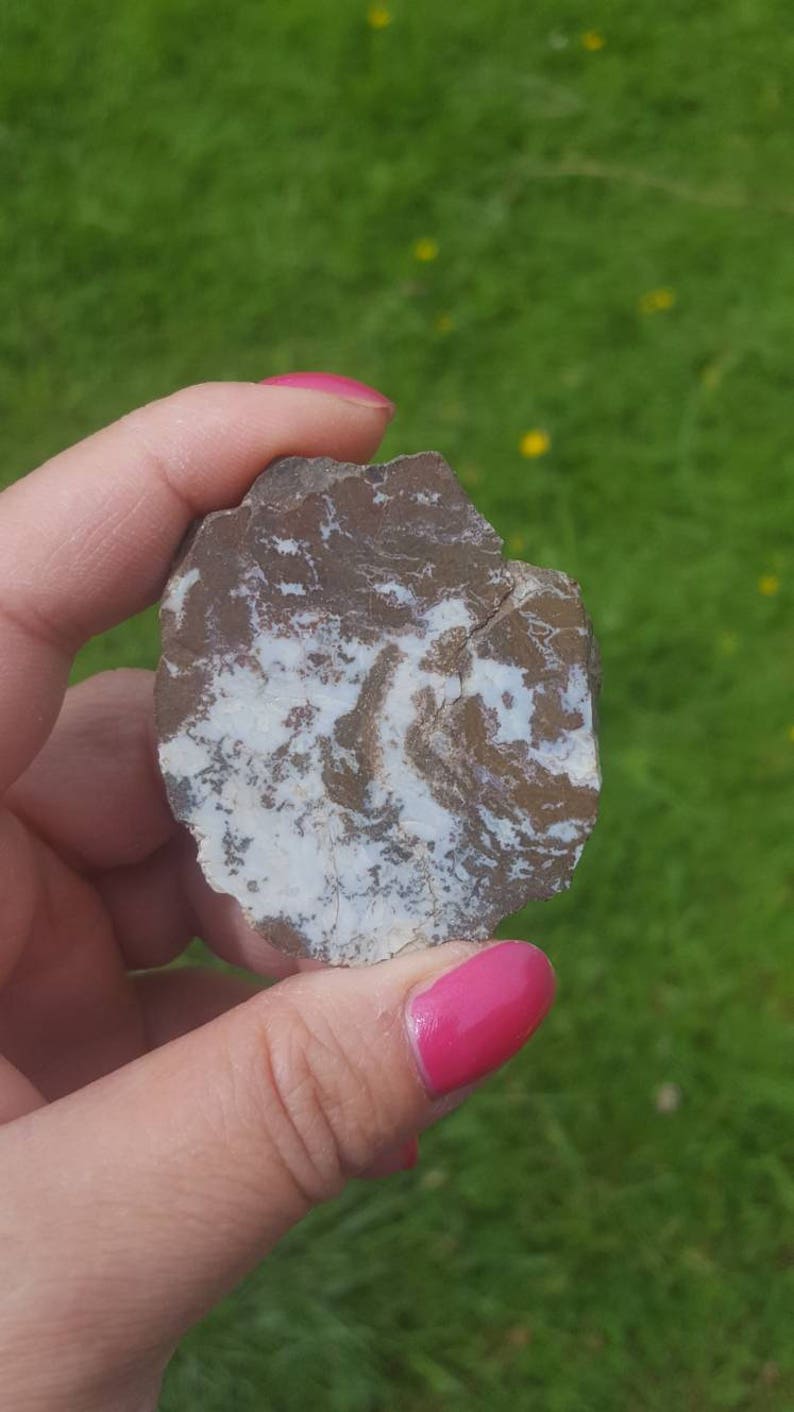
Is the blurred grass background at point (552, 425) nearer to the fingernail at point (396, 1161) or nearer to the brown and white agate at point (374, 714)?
the fingernail at point (396, 1161)

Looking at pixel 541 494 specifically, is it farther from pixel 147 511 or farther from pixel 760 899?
pixel 147 511

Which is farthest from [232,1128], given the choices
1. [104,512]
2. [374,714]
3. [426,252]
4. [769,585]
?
[426,252]

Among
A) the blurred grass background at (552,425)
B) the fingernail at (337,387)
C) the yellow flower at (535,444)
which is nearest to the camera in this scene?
the fingernail at (337,387)

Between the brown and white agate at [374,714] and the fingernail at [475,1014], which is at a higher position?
the brown and white agate at [374,714]

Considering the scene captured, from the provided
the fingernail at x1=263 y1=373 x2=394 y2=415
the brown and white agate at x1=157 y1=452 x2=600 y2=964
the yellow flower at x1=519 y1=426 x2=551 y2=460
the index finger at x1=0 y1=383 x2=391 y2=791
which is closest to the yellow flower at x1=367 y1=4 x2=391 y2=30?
the yellow flower at x1=519 y1=426 x2=551 y2=460

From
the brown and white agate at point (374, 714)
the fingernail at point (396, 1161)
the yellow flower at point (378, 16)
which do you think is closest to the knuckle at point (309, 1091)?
the brown and white agate at point (374, 714)

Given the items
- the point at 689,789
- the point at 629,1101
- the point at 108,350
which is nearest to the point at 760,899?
the point at 689,789
